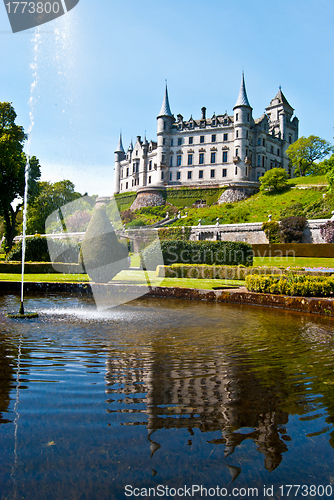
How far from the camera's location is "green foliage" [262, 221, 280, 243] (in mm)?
34062

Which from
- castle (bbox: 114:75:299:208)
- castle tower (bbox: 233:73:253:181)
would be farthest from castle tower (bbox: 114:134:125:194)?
castle tower (bbox: 233:73:253:181)

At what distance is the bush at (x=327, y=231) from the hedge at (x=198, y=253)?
12952 millimetres

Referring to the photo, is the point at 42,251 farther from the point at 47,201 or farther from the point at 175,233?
the point at 47,201

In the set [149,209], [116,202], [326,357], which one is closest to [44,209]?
[149,209]

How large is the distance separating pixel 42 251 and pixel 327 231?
2500 centimetres

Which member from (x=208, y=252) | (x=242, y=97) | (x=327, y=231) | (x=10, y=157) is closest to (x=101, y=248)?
(x=208, y=252)

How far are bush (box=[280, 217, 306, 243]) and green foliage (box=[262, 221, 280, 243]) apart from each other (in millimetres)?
602

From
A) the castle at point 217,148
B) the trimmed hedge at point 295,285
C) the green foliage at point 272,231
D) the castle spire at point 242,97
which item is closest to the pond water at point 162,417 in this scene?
the trimmed hedge at point 295,285

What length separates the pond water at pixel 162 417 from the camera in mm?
1842

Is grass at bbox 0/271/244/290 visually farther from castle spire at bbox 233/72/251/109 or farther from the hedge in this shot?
castle spire at bbox 233/72/251/109

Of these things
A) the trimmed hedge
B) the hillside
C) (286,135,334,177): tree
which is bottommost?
the trimmed hedge

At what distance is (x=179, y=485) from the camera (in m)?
1.81

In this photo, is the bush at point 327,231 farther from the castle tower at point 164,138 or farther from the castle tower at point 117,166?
the castle tower at point 117,166

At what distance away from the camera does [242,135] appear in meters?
60.7
